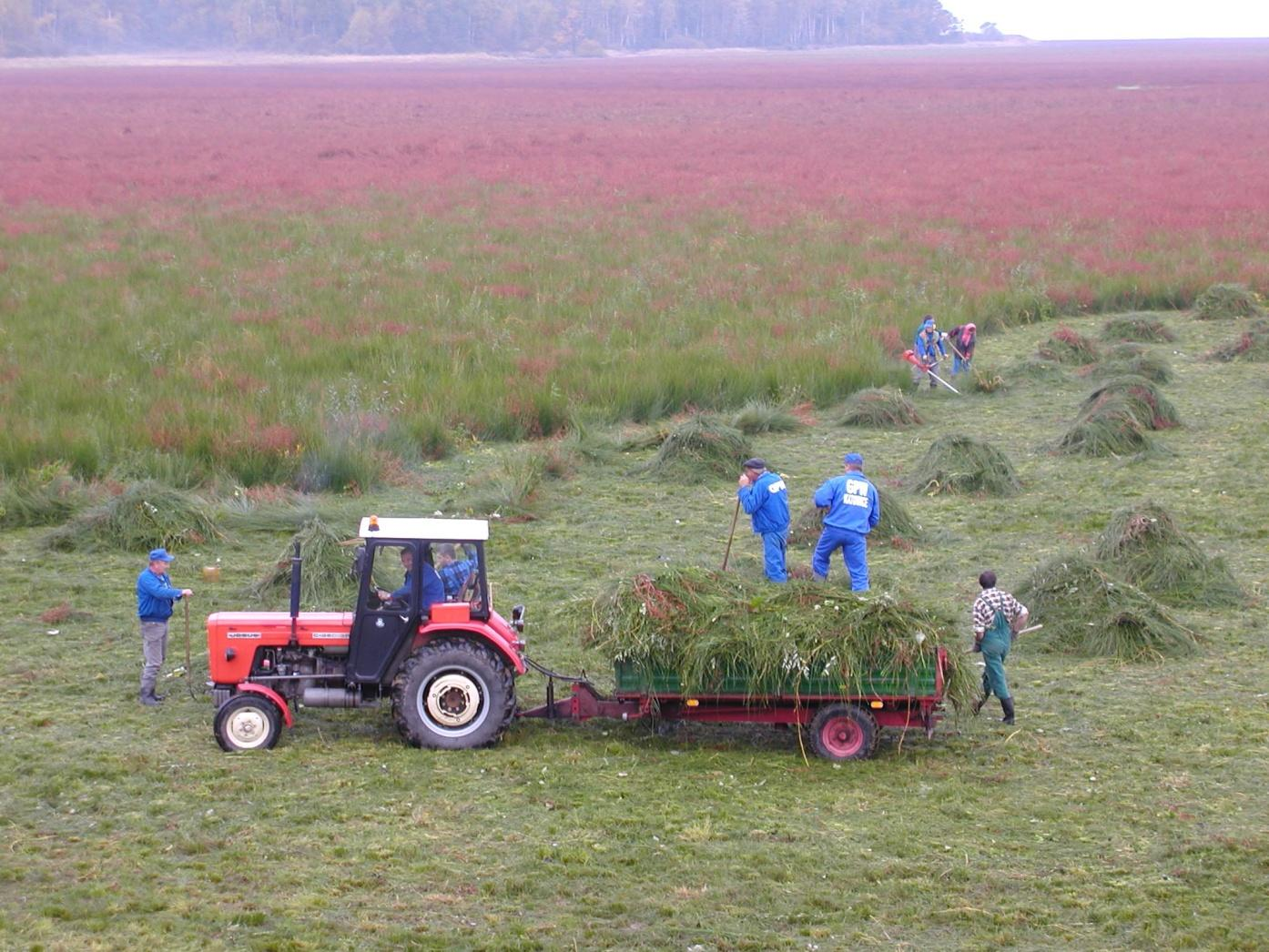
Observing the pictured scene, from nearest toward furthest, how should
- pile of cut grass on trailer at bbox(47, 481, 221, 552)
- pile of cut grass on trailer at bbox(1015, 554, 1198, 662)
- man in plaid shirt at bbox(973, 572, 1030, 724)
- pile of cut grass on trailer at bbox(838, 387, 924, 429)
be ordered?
man in plaid shirt at bbox(973, 572, 1030, 724)
pile of cut grass on trailer at bbox(1015, 554, 1198, 662)
pile of cut grass on trailer at bbox(47, 481, 221, 552)
pile of cut grass on trailer at bbox(838, 387, 924, 429)

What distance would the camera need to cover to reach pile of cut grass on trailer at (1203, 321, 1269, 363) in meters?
23.0

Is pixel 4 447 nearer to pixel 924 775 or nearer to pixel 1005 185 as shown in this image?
pixel 924 775

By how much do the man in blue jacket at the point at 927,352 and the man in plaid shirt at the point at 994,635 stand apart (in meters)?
12.0

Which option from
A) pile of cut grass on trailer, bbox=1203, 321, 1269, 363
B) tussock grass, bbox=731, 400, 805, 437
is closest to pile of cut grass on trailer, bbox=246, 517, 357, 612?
tussock grass, bbox=731, 400, 805, 437

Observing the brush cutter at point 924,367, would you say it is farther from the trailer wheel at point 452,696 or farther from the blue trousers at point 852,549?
the trailer wheel at point 452,696

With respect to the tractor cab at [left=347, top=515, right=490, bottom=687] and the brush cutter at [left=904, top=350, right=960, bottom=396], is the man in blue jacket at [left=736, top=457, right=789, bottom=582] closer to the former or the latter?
the tractor cab at [left=347, top=515, right=490, bottom=687]

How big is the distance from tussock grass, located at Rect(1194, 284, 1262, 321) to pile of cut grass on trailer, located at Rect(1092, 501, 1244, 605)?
15.0 meters

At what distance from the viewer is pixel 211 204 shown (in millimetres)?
35906

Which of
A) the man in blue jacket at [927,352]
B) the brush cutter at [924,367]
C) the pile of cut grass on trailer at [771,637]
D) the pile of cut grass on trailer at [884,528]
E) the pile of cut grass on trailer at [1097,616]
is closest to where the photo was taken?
the pile of cut grass on trailer at [771,637]

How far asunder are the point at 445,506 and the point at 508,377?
509 centimetres

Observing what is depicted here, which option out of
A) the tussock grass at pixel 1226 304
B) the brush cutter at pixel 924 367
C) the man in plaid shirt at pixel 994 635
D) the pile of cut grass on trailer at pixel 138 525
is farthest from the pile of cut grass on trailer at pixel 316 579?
the tussock grass at pixel 1226 304

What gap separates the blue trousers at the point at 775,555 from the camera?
41.2 ft

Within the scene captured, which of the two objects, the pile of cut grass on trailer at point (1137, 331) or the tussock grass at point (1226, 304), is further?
the tussock grass at point (1226, 304)

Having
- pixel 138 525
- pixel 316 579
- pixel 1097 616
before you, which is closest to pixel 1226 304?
pixel 1097 616
